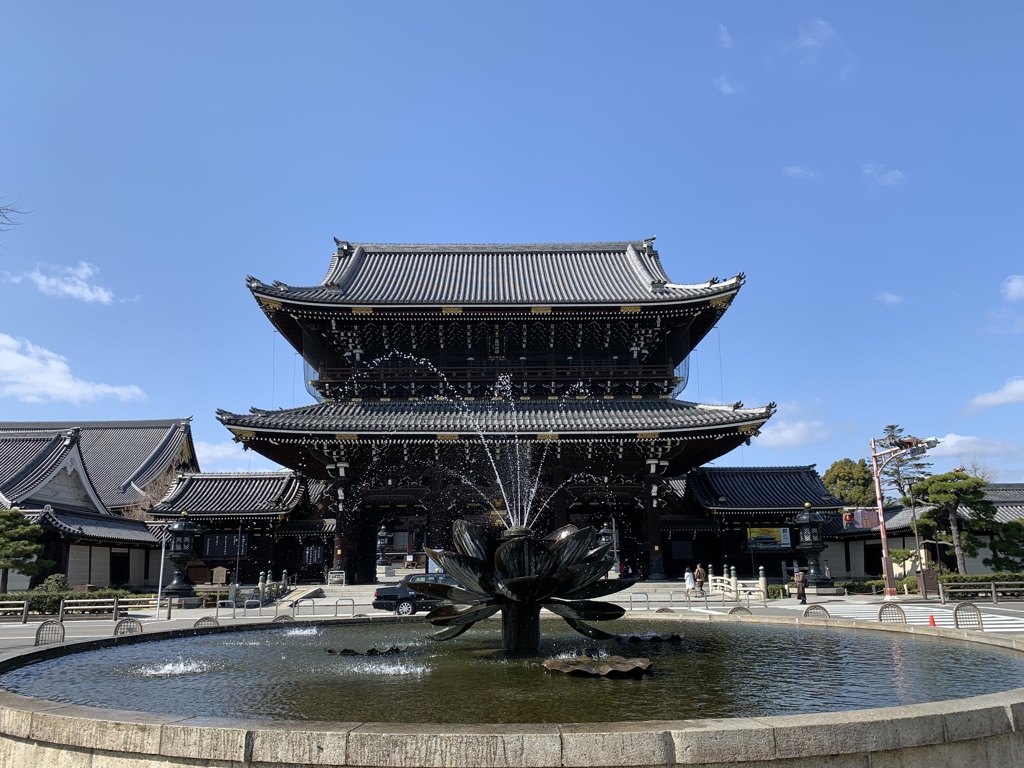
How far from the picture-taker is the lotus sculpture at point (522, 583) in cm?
1034

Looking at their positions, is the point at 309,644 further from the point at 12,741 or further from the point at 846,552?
the point at 846,552

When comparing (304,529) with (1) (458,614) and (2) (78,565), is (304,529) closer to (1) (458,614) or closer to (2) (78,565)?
(2) (78,565)

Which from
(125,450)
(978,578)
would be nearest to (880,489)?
(978,578)

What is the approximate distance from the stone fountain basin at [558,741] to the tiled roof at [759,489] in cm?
2989

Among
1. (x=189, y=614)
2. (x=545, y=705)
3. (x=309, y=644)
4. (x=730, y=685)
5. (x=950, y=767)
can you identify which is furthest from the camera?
(x=189, y=614)

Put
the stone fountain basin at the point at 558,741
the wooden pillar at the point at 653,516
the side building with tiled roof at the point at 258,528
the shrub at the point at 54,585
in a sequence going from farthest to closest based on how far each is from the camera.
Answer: the side building with tiled roof at the point at 258,528 → the shrub at the point at 54,585 → the wooden pillar at the point at 653,516 → the stone fountain basin at the point at 558,741

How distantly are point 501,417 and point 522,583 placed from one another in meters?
20.7

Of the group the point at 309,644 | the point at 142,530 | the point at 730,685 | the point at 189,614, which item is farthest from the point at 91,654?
the point at 142,530

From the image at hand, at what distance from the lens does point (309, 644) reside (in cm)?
1347

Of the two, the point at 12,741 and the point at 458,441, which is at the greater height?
the point at 458,441

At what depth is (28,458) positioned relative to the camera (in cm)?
4309

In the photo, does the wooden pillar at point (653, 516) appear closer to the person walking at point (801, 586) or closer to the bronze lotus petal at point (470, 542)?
the person walking at point (801, 586)

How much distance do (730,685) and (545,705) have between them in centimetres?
254

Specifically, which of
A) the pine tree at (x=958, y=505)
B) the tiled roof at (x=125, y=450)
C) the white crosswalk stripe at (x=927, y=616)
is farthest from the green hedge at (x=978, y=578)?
the tiled roof at (x=125, y=450)
